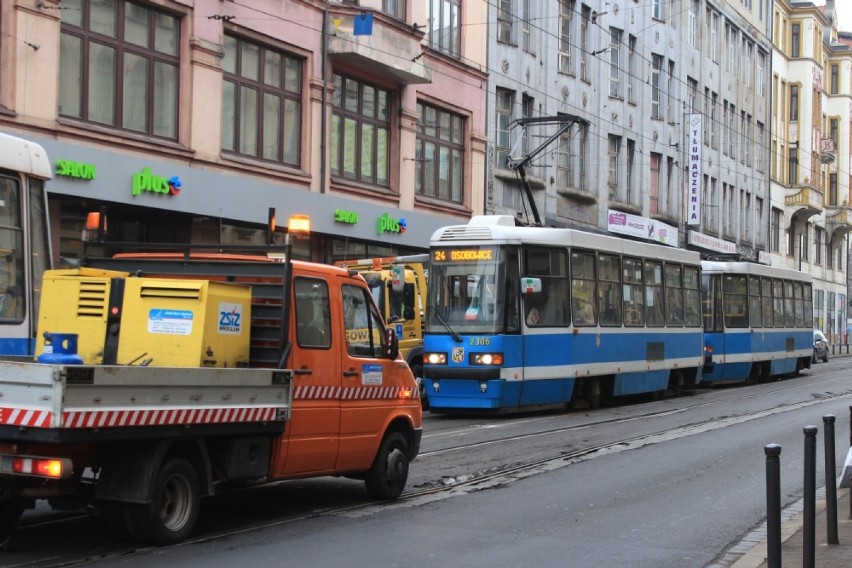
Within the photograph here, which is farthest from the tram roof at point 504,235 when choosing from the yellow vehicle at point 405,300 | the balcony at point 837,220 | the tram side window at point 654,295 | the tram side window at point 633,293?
the balcony at point 837,220

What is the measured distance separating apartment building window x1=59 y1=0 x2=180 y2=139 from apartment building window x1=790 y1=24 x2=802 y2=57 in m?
53.7

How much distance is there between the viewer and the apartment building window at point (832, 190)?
7650cm

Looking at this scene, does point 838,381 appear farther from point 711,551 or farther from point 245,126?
point 711,551

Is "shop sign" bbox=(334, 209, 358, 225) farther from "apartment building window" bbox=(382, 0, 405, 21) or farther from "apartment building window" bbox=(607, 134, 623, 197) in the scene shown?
"apartment building window" bbox=(607, 134, 623, 197)

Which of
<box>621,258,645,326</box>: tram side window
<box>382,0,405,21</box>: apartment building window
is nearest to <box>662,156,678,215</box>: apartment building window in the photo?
<box>382,0,405,21</box>: apartment building window

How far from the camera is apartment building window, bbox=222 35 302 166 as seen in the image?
24.5 m

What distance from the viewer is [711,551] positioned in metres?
9.30

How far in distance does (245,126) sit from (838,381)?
18.7m

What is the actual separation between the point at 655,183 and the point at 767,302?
1647 centimetres

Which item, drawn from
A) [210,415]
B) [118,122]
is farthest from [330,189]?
[210,415]

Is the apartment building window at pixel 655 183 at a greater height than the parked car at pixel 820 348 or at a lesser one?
greater

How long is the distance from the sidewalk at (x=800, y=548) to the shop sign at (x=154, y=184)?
14.0 meters

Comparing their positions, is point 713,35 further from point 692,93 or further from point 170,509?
point 170,509

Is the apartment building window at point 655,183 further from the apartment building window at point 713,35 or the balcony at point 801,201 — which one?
the balcony at point 801,201
